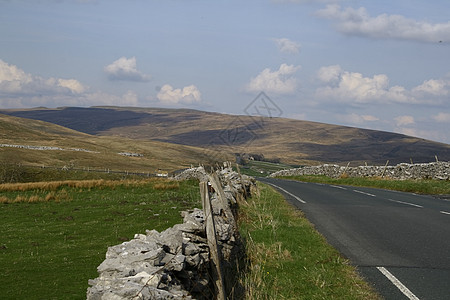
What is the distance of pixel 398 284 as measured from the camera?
30.0ft

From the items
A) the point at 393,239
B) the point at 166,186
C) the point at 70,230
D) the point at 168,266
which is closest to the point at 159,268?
the point at 168,266

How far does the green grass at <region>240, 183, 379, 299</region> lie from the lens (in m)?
8.98

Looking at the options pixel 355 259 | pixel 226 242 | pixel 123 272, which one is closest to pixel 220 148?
pixel 226 242

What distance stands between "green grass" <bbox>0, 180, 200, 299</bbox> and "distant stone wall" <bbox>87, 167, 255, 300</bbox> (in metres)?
3.32

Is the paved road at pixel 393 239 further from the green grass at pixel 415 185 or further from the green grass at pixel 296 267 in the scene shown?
the green grass at pixel 415 185

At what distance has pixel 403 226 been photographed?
15453 millimetres

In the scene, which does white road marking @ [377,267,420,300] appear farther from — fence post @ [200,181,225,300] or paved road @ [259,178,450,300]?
fence post @ [200,181,225,300]

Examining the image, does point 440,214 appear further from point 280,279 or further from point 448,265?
point 280,279

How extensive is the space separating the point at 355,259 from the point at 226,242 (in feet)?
11.2

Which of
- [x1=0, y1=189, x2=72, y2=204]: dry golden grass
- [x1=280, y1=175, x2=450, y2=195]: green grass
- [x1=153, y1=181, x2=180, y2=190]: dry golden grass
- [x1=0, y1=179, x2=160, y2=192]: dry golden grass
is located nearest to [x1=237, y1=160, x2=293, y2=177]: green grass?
[x1=280, y1=175, x2=450, y2=195]: green grass

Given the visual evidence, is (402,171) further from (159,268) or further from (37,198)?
(159,268)

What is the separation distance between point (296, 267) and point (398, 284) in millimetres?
2358

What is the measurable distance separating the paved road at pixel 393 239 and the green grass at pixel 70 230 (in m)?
6.32

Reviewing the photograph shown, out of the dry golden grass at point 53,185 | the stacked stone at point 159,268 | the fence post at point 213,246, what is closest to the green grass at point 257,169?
the dry golden grass at point 53,185
